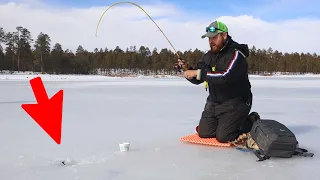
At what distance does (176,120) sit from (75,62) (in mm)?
65895

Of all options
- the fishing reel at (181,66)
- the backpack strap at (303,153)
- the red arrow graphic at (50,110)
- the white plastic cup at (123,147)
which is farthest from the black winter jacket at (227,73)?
the red arrow graphic at (50,110)

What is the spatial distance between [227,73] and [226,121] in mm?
534

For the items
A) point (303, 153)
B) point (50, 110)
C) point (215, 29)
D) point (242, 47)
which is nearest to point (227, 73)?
point (242, 47)

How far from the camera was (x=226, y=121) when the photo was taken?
3.44m

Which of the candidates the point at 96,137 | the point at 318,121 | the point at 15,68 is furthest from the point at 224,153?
the point at 15,68

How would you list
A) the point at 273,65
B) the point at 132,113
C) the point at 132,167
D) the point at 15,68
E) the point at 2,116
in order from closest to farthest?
the point at 132,167, the point at 2,116, the point at 132,113, the point at 15,68, the point at 273,65

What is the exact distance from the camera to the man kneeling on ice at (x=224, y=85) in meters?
3.35

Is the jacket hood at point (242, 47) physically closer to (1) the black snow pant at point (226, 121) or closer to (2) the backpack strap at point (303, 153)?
(1) the black snow pant at point (226, 121)

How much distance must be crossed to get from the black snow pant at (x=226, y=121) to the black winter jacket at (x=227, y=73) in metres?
0.08

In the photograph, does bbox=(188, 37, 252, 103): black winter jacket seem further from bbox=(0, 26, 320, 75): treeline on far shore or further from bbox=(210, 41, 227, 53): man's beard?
bbox=(0, 26, 320, 75): treeline on far shore

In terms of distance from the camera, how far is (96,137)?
147 inches

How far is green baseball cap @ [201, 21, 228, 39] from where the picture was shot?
3404 mm

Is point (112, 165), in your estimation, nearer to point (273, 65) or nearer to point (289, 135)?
point (289, 135)

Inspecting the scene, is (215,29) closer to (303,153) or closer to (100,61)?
(303,153)
